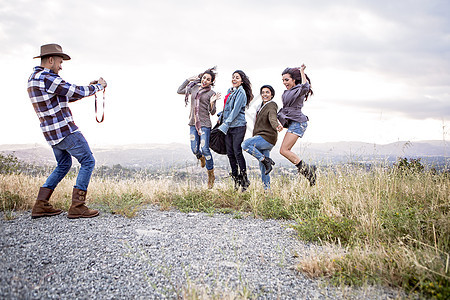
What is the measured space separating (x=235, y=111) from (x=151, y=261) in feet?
12.7

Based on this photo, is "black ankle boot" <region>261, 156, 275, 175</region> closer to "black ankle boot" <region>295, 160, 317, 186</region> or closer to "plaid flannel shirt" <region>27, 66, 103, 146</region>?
"black ankle boot" <region>295, 160, 317, 186</region>

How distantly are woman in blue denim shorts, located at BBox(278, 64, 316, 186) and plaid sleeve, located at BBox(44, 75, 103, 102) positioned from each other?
11.6 feet

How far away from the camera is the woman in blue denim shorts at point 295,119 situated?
5.81 meters

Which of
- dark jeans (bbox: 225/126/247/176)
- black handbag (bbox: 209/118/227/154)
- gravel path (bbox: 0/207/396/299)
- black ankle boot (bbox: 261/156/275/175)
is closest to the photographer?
gravel path (bbox: 0/207/396/299)

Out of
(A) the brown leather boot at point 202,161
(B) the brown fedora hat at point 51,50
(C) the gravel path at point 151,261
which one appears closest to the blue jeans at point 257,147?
(A) the brown leather boot at point 202,161

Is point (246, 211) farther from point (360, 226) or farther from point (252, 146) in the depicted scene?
point (360, 226)

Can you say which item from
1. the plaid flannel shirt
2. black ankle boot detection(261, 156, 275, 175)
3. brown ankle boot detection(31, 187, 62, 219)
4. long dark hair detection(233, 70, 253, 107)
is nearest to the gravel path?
brown ankle boot detection(31, 187, 62, 219)

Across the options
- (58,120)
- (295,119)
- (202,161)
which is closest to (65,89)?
(58,120)

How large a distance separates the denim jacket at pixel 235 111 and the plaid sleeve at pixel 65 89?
264cm

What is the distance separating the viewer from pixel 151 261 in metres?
2.96

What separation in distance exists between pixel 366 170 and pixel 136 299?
495 centimetres

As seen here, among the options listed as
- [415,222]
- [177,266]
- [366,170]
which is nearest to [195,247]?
[177,266]

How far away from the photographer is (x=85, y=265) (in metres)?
2.86

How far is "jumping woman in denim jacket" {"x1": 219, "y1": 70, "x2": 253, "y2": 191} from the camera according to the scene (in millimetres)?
6180
